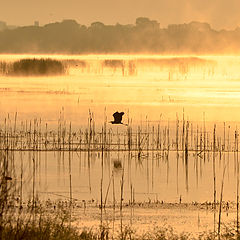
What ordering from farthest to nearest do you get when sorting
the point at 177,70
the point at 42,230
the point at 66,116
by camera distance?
the point at 177,70 < the point at 66,116 < the point at 42,230

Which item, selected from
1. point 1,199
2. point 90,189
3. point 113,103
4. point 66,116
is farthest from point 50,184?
point 113,103

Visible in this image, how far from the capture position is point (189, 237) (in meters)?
15.0

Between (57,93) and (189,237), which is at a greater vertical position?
(57,93)

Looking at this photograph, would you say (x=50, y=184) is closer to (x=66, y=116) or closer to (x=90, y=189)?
(x=90, y=189)

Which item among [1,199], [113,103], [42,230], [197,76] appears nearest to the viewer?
[1,199]

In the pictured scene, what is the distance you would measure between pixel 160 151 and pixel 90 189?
8.01 meters

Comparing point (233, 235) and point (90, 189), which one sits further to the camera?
point (90, 189)

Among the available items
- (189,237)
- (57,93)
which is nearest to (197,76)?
(57,93)

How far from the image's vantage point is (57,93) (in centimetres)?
7525

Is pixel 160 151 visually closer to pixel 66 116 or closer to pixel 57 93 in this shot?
pixel 66 116

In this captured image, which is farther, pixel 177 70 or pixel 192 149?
pixel 177 70

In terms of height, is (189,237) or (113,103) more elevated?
(113,103)

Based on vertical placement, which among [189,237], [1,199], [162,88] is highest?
[162,88]

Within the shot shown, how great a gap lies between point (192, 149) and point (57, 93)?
4592cm
